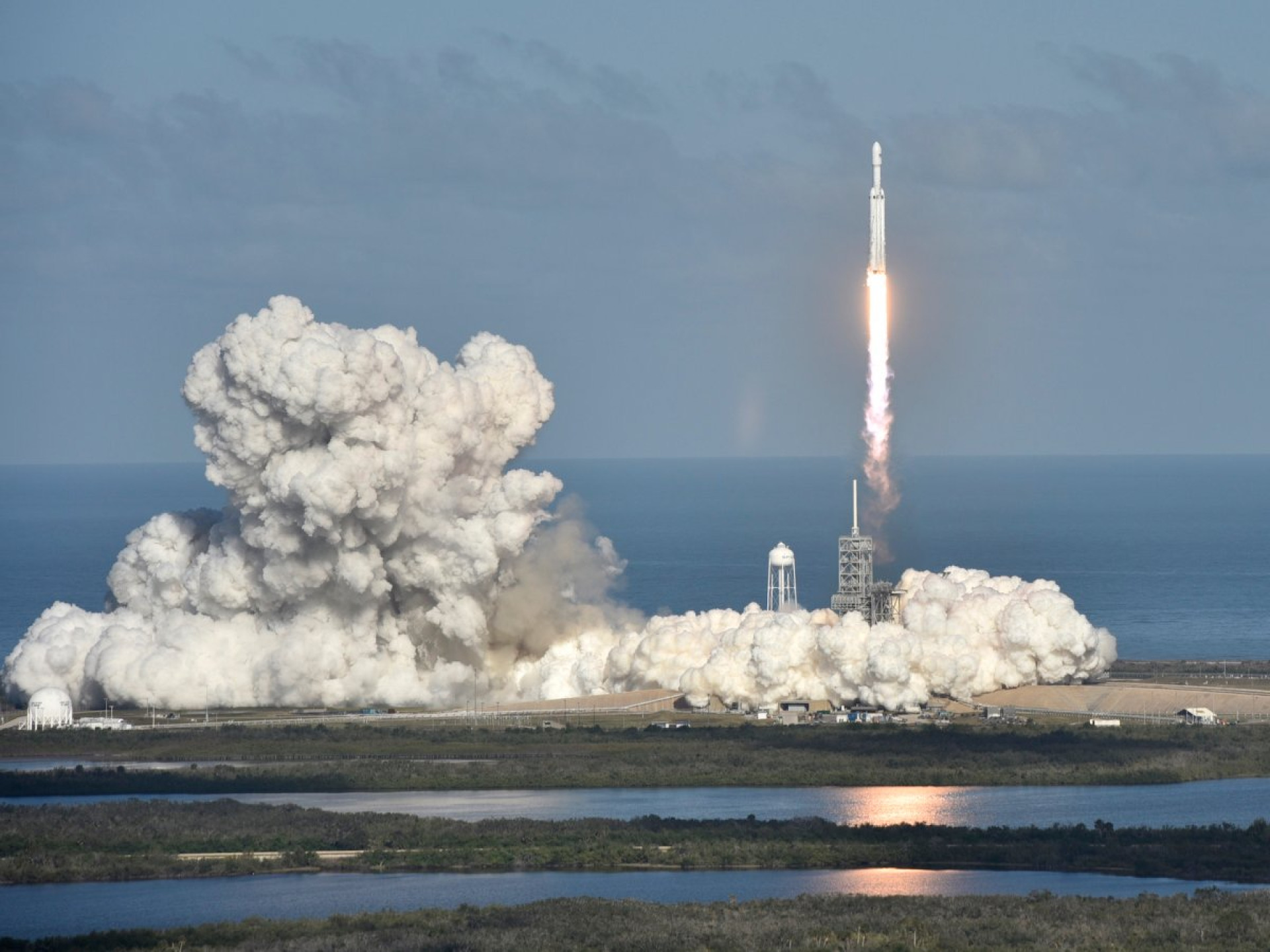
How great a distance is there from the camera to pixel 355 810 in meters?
65.8

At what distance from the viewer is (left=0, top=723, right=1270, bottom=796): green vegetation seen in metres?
69.4

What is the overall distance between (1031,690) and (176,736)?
2721cm

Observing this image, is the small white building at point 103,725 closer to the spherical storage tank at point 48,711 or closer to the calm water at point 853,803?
the spherical storage tank at point 48,711

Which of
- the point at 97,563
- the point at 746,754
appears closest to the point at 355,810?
the point at 746,754

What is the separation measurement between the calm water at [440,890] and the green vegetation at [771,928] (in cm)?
167

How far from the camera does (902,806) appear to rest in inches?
2606

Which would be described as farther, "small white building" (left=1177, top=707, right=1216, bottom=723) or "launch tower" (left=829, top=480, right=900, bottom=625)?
"launch tower" (left=829, top=480, right=900, bottom=625)

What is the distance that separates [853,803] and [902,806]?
53.8 inches

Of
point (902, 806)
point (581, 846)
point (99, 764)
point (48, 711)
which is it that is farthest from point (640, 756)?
point (48, 711)

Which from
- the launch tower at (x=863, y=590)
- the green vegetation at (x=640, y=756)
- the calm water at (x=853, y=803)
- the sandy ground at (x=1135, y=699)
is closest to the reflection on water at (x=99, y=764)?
the green vegetation at (x=640, y=756)

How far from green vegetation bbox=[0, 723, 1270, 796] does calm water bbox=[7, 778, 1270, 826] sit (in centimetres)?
67

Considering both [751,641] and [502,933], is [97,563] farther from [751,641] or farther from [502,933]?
[502,933]

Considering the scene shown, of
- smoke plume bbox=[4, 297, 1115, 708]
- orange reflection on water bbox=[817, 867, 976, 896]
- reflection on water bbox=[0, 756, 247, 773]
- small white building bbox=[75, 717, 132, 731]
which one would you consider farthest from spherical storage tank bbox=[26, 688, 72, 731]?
orange reflection on water bbox=[817, 867, 976, 896]

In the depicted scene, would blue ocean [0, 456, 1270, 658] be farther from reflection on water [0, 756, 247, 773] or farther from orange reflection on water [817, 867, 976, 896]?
orange reflection on water [817, 867, 976, 896]
